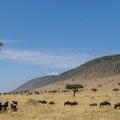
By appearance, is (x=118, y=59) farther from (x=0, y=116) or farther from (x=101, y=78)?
(x=0, y=116)

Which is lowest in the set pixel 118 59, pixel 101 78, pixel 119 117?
pixel 119 117

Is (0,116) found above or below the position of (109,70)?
below

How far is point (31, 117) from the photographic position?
21891 mm

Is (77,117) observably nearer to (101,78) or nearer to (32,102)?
(32,102)

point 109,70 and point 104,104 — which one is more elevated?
point 109,70

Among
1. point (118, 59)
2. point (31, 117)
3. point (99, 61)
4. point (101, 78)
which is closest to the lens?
point (31, 117)

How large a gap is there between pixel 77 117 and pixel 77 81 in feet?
415

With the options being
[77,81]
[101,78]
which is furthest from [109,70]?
[77,81]

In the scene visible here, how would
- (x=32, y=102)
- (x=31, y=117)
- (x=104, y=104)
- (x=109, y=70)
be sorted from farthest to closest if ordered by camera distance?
(x=109, y=70) → (x=32, y=102) → (x=104, y=104) → (x=31, y=117)

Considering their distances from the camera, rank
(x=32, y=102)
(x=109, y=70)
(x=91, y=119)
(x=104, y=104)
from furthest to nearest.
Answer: (x=109, y=70)
(x=32, y=102)
(x=104, y=104)
(x=91, y=119)

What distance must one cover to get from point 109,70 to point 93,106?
121829 mm

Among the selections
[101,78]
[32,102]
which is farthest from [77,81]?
[32,102]

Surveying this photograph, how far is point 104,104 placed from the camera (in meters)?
30.8

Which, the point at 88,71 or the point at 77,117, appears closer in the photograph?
the point at 77,117
